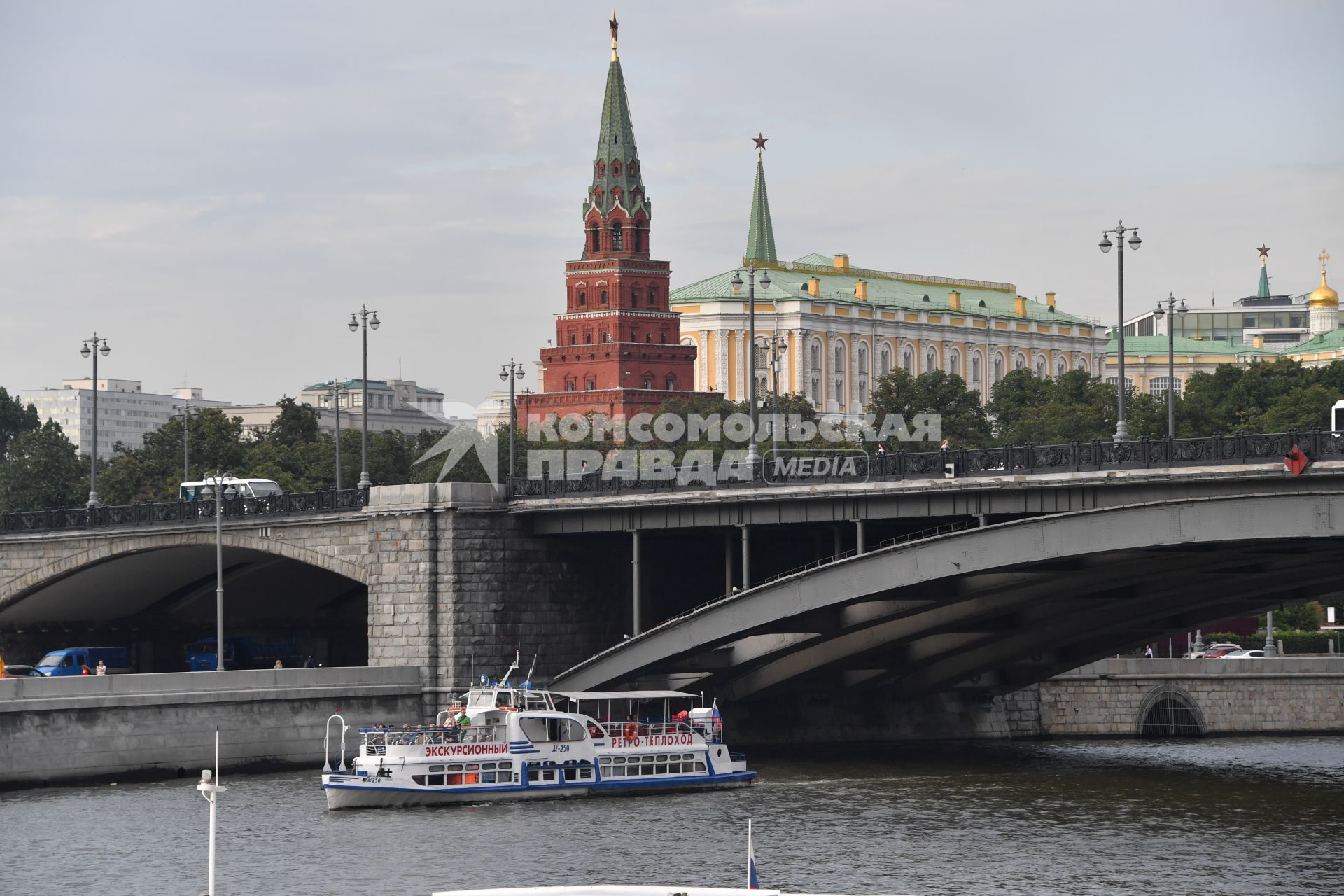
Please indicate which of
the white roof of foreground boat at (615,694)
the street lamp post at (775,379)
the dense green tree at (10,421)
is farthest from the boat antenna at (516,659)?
the dense green tree at (10,421)

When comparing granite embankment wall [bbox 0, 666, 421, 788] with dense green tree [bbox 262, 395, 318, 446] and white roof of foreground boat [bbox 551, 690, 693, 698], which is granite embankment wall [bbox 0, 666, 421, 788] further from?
dense green tree [bbox 262, 395, 318, 446]

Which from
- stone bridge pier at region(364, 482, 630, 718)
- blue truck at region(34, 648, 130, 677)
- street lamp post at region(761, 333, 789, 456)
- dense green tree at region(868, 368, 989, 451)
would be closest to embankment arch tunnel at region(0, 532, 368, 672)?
blue truck at region(34, 648, 130, 677)

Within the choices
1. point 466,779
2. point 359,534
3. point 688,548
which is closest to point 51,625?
point 359,534

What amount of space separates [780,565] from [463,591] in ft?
30.4

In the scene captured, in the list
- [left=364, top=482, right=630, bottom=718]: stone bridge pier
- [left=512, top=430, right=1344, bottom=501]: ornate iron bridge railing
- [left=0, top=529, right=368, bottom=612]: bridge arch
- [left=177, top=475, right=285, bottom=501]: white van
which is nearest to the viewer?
[left=512, top=430, right=1344, bottom=501]: ornate iron bridge railing

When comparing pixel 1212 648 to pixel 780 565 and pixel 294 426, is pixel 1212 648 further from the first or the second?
pixel 294 426

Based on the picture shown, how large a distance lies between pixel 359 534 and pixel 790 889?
27.8 meters

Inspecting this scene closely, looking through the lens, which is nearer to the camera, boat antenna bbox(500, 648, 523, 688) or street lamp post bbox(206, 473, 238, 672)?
boat antenna bbox(500, 648, 523, 688)

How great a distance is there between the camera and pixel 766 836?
4950 cm

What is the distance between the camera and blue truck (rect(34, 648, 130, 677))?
2985 inches

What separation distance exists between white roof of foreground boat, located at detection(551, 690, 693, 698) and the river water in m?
2.63

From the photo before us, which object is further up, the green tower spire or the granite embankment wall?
the green tower spire

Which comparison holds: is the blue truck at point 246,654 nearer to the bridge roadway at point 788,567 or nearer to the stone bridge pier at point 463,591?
the bridge roadway at point 788,567

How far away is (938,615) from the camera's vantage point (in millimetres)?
63281
